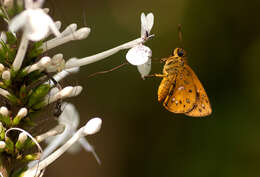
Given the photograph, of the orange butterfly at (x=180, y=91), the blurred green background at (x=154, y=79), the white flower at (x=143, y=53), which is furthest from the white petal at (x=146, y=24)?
the blurred green background at (x=154, y=79)

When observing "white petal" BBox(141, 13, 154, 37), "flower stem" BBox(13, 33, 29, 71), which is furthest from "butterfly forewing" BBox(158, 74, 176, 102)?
"flower stem" BBox(13, 33, 29, 71)

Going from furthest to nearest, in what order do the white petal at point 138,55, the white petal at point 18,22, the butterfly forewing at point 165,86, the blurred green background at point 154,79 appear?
the blurred green background at point 154,79 → the butterfly forewing at point 165,86 → the white petal at point 138,55 → the white petal at point 18,22

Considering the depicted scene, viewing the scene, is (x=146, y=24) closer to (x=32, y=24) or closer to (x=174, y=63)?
(x=174, y=63)

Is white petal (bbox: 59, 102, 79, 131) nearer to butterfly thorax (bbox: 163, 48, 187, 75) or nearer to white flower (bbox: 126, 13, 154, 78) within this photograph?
white flower (bbox: 126, 13, 154, 78)

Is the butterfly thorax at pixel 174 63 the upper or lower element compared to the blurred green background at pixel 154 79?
upper

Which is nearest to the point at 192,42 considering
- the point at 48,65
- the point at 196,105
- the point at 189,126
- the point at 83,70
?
the point at 189,126

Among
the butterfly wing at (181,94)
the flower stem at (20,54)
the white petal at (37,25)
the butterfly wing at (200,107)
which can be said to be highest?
the white petal at (37,25)

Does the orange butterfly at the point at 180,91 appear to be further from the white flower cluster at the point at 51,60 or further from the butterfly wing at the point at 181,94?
the white flower cluster at the point at 51,60
